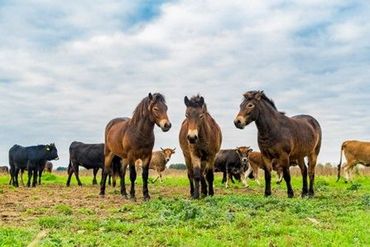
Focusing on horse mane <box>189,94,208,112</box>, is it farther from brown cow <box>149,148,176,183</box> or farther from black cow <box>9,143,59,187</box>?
brown cow <box>149,148,176,183</box>

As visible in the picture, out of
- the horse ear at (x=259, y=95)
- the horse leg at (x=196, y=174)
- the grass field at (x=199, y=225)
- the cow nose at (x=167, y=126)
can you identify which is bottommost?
the grass field at (x=199, y=225)

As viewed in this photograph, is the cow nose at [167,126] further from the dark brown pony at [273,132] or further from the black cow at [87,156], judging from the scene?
the black cow at [87,156]

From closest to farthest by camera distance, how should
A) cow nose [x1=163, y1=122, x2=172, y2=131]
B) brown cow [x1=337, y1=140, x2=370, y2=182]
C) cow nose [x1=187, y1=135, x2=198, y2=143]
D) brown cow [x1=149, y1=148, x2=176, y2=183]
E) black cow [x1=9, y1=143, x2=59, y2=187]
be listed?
1. cow nose [x1=187, y1=135, x2=198, y2=143]
2. cow nose [x1=163, y1=122, x2=172, y2=131]
3. black cow [x1=9, y1=143, x2=59, y2=187]
4. brown cow [x1=337, y1=140, x2=370, y2=182]
5. brown cow [x1=149, y1=148, x2=176, y2=183]

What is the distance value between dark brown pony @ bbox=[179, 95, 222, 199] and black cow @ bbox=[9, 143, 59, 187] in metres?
15.1

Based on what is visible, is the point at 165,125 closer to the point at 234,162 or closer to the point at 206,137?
the point at 206,137

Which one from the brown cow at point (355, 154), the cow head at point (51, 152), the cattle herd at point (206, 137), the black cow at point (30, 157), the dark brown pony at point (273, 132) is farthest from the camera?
the brown cow at point (355, 154)

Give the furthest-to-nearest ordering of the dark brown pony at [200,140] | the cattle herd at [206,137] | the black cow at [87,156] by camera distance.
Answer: the black cow at [87,156], the cattle herd at [206,137], the dark brown pony at [200,140]

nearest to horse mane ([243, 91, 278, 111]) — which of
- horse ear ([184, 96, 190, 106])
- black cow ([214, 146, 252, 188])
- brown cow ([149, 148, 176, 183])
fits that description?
horse ear ([184, 96, 190, 106])

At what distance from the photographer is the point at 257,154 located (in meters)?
27.2

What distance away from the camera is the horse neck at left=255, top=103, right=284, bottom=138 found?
543 inches

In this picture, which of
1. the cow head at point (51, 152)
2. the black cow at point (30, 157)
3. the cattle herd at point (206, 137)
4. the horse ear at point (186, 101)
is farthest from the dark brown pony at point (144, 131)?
the cow head at point (51, 152)

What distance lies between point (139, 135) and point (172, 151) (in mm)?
21547

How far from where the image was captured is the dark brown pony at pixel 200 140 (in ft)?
42.1

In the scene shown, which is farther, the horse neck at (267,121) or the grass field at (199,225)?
the horse neck at (267,121)
